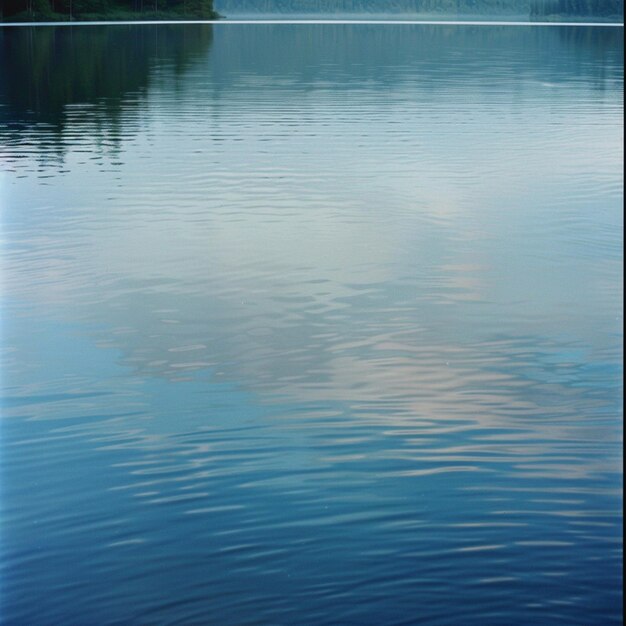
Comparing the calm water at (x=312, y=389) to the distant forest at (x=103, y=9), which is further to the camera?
the distant forest at (x=103, y=9)

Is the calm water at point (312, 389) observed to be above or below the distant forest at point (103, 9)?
below

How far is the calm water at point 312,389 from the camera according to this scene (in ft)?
A: 24.7

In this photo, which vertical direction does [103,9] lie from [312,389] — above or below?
above

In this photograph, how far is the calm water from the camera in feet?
24.7

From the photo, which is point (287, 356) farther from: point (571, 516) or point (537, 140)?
point (537, 140)

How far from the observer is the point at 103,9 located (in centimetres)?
15212

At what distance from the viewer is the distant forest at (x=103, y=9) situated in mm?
138375

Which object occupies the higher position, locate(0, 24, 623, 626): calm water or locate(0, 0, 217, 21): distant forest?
locate(0, 0, 217, 21): distant forest

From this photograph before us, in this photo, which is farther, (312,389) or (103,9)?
(103,9)

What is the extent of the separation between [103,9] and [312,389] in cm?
14674

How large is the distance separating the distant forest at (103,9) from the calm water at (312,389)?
118m

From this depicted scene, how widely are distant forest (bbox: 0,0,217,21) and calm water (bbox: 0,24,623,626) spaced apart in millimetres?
117853

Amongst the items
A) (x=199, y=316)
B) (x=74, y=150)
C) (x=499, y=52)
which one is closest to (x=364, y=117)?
(x=74, y=150)

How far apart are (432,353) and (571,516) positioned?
376cm
